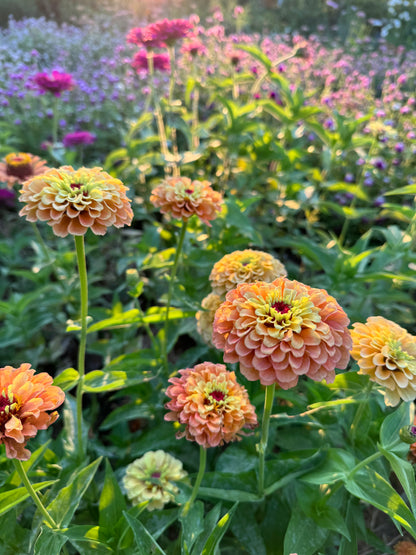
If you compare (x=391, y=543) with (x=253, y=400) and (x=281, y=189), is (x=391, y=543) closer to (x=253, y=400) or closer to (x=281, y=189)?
(x=253, y=400)

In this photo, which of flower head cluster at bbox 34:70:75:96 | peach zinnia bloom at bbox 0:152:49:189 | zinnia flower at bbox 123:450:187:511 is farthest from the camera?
flower head cluster at bbox 34:70:75:96

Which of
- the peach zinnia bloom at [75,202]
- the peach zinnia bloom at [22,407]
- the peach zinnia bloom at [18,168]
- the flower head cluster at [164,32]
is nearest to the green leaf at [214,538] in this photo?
the peach zinnia bloom at [22,407]

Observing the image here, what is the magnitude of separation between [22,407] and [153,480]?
1.64 ft

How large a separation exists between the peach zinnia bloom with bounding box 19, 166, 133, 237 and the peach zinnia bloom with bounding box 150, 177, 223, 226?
23 cm

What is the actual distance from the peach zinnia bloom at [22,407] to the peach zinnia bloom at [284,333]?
1.07 feet

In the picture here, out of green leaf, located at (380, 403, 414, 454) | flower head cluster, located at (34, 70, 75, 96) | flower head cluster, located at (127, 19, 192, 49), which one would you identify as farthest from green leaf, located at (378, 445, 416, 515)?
flower head cluster, located at (34, 70, 75, 96)

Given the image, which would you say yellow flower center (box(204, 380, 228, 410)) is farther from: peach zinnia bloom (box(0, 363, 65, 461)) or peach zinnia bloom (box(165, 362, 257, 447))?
peach zinnia bloom (box(0, 363, 65, 461))

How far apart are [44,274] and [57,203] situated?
1100mm

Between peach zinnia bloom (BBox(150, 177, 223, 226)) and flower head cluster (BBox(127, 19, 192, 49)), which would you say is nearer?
peach zinnia bloom (BBox(150, 177, 223, 226))

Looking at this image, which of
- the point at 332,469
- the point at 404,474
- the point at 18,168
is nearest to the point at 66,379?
the point at 332,469

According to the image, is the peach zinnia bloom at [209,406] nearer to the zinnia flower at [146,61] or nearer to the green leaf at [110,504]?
the green leaf at [110,504]

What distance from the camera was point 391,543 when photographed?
1.34 meters

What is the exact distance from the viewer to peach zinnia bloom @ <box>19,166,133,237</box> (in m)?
0.88

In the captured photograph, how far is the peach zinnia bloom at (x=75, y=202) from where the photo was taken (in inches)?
34.6
